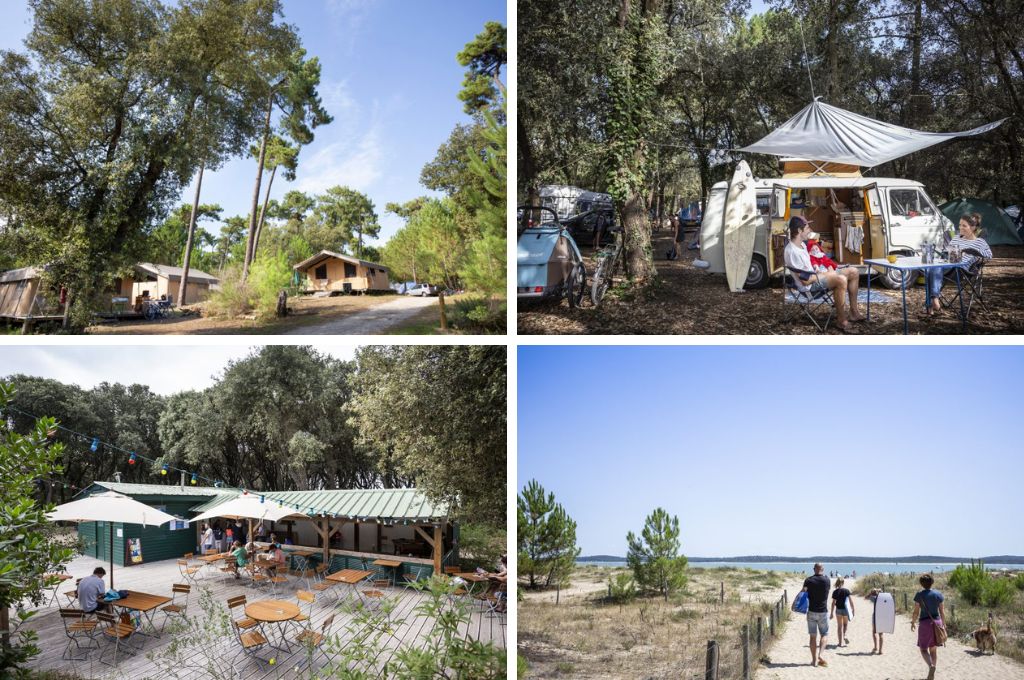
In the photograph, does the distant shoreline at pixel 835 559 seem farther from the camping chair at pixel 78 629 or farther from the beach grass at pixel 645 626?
the camping chair at pixel 78 629

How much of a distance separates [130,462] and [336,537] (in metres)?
1.21

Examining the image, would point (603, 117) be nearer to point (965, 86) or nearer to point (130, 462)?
point (965, 86)

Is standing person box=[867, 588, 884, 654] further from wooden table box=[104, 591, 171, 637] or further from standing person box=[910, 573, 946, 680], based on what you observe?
wooden table box=[104, 591, 171, 637]

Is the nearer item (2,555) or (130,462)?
(2,555)

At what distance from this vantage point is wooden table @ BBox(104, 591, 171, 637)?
10.2ft

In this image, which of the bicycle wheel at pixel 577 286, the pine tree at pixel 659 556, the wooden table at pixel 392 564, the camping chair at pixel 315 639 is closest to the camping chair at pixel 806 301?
the bicycle wheel at pixel 577 286

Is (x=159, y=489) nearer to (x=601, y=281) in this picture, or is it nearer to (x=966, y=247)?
(x=601, y=281)

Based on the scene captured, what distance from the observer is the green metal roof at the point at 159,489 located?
3172 millimetres

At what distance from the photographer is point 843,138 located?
2.54 metres

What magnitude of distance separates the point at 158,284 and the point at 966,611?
14.1 feet

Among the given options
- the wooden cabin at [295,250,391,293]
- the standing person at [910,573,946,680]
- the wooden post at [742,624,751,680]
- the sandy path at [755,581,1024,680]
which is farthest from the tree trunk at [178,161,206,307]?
the standing person at [910,573,946,680]

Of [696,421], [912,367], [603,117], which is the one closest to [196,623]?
[696,421]

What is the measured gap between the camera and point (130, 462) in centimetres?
319

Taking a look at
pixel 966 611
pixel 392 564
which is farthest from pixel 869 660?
pixel 392 564
